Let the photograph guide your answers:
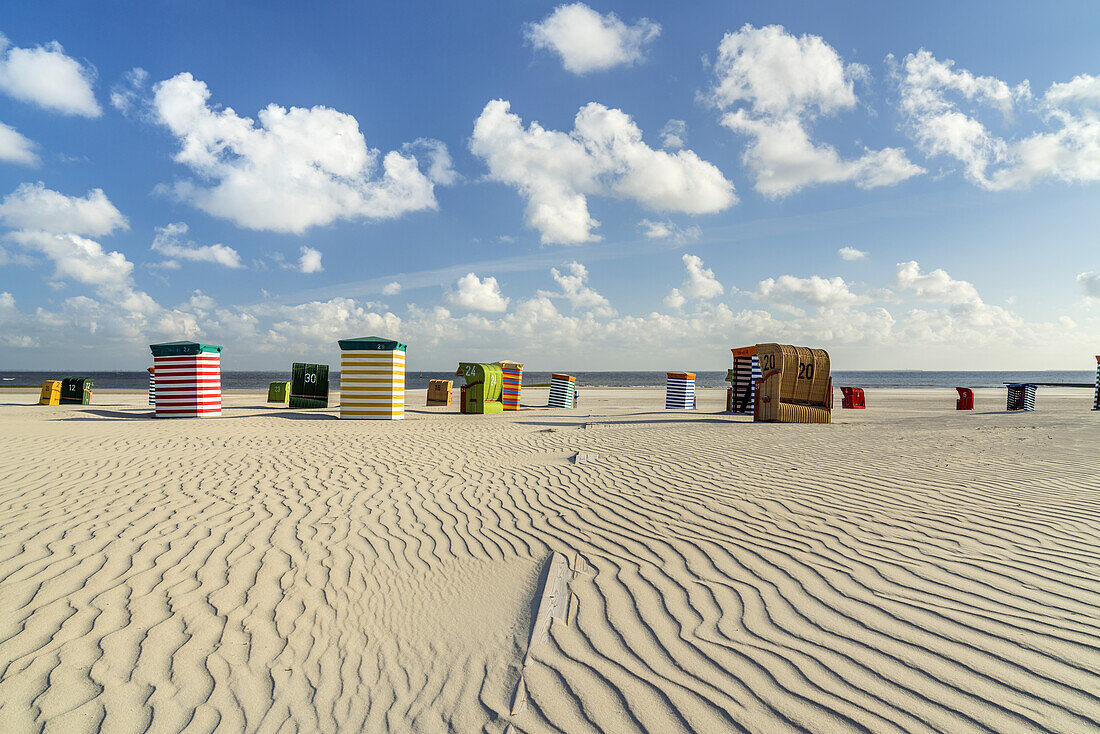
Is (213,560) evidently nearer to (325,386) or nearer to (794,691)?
(794,691)

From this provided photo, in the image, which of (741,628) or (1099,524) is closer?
(741,628)

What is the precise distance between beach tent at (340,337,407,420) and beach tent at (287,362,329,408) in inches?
197

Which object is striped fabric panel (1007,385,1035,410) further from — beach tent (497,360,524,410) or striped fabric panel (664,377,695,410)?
beach tent (497,360,524,410)

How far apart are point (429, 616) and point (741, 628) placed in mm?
1735

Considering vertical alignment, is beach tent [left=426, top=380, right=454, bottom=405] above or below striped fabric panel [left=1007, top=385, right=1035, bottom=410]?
below

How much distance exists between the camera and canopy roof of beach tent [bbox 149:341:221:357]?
47.2 feet

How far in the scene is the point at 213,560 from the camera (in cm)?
398

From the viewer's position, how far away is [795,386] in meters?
14.2

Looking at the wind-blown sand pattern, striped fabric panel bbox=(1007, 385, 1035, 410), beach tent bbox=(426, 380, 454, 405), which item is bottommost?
the wind-blown sand pattern

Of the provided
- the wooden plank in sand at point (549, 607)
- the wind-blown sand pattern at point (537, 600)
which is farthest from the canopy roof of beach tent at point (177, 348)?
the wooden plank in sand at point (549, 607)

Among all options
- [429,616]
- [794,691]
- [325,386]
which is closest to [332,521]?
[429,616]

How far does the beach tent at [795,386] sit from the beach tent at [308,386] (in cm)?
1421

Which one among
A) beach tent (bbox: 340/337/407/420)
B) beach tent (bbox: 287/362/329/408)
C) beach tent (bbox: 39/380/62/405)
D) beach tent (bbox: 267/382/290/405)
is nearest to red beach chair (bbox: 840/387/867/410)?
beach tent (bbox: 340/337/407/420)

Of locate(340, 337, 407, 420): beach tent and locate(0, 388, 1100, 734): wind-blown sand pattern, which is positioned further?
locate(340, 337, 407, 420): beach tent
